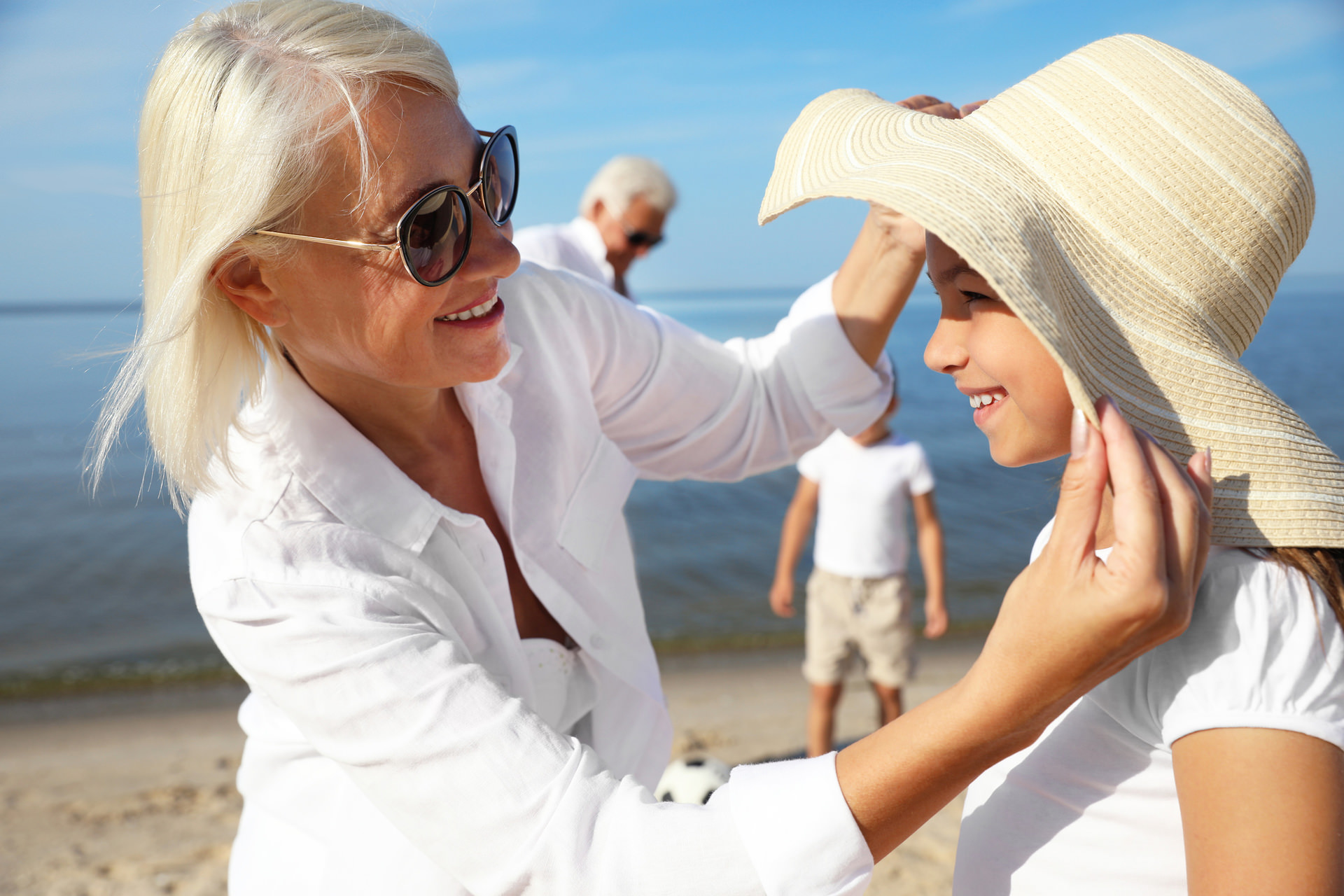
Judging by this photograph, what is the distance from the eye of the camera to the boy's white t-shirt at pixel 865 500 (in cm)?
518

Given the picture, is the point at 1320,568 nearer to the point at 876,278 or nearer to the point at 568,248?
the point at 876,278

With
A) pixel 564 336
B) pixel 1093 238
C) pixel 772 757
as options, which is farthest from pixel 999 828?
pixel 772 757

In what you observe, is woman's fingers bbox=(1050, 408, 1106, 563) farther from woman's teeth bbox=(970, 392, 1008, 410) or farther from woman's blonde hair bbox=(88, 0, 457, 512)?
woman's blonde hair bbox=(88, 0, 457, 512)

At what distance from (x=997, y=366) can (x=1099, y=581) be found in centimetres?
40

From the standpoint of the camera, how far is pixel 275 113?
1.48 m

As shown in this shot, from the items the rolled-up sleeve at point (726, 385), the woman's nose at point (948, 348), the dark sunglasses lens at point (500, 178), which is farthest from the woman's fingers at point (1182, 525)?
the dark sunglasses lens at point (500, 178)

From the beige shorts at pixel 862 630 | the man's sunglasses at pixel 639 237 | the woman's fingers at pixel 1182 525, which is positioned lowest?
the beige shorts at pixel 862 630

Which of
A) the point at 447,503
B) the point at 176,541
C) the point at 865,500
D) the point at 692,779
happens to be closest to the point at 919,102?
the point at 447,503

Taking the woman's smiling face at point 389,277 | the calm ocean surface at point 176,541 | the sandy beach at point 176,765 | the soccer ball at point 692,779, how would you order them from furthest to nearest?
1. the calm ocean surface at point 176,541
2. the sandy beach at point 176,765
3. the soccer ball at point 692,779
4. the woman's smiling face at point 389,277

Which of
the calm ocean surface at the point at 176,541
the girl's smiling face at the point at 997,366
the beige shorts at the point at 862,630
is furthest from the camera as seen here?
the calm ocean surface at the point at 176,541

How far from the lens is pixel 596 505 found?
2047 mm

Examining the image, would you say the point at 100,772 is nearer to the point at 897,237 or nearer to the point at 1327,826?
the point at 897,237

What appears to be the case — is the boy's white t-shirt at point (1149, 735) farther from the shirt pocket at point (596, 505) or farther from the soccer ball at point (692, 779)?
the soccer ball at point (692, 779)

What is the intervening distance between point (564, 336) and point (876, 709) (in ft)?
15.9
